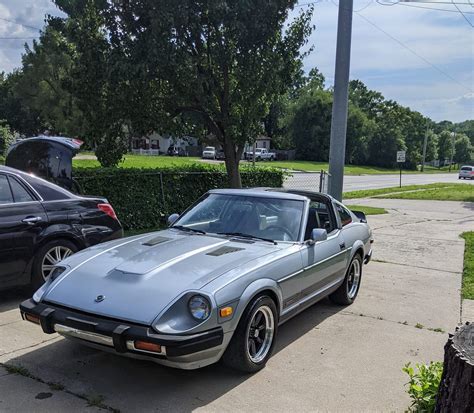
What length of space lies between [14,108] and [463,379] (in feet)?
245

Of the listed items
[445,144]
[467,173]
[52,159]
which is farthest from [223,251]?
[445,144]

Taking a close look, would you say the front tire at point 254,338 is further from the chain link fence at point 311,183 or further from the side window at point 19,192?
the chain link fence at point 311,183

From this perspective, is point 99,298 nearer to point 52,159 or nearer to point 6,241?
point 6,241

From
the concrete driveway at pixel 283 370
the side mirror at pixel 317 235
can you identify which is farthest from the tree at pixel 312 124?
the side mirror at pixel 317 235

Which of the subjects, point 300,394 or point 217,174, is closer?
point 300,394

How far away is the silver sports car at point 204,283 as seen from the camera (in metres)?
3.21

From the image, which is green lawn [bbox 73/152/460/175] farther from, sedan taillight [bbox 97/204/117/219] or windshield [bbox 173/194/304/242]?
windshield [bbox 173/194/304/242]

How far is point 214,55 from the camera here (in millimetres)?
9680

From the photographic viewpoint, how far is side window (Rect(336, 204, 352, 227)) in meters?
5.89

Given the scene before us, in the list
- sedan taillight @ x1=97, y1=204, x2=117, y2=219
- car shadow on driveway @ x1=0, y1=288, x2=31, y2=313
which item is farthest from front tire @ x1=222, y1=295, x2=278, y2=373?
sedan taillight @ x1=97, y1=204, x2=117, y2=219

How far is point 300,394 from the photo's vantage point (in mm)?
3504

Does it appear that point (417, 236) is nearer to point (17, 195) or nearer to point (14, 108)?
point (17, 195)

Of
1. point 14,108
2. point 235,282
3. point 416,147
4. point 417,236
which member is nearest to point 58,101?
point 14,108

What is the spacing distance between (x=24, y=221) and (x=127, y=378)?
247cm
